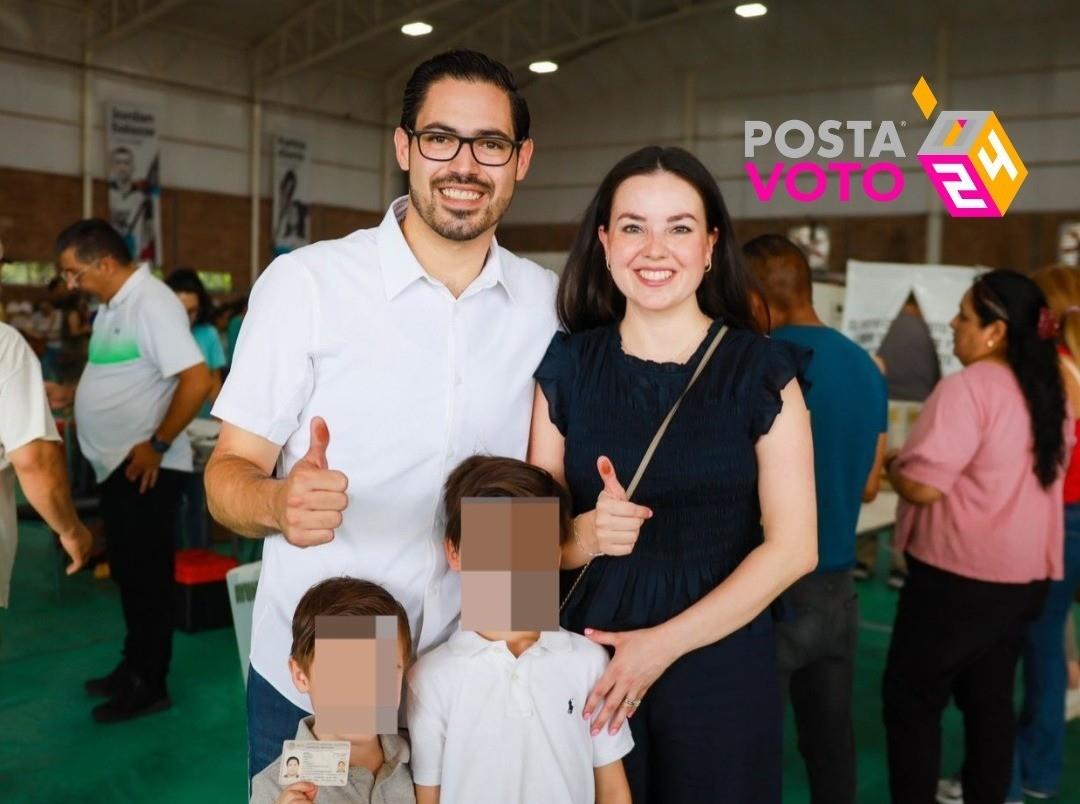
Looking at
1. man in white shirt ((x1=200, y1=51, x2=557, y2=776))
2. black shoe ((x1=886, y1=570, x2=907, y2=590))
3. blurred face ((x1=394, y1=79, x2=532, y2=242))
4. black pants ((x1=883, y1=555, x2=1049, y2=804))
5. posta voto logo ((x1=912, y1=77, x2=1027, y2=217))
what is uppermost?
posta voto logo ((x1=912, y1=77, x2=1027, y2=217))

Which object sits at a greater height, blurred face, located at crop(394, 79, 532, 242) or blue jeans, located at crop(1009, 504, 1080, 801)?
blurred face, located at crop(394, 79, 532, 242)

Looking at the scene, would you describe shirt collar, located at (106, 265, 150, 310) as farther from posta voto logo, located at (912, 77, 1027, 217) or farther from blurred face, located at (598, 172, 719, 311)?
posta voto logo, located at (912, 77, 1027, 217)

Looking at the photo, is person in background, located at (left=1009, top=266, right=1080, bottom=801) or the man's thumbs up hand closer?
the man's thumbs up hand

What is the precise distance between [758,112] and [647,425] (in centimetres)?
1570

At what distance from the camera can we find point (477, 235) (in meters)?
1.76

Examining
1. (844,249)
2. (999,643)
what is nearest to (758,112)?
(844,249)

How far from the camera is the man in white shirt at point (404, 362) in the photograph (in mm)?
1715

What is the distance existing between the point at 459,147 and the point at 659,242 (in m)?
0.37

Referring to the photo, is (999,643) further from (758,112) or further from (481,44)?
(481,44)

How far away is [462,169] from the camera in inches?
67.8

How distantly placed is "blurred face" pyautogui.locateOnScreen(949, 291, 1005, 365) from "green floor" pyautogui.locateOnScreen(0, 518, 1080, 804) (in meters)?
1.54

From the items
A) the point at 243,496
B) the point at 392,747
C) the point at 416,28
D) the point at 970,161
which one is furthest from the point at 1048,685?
the point at 416,28

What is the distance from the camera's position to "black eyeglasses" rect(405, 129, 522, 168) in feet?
5.68

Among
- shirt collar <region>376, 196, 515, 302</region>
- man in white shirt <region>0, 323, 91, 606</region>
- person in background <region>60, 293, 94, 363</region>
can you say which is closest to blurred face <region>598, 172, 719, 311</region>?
shirt collar <region>376, 196, 515, 302</region>
